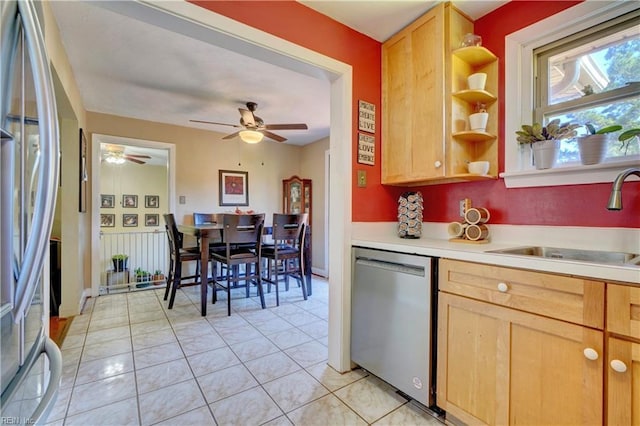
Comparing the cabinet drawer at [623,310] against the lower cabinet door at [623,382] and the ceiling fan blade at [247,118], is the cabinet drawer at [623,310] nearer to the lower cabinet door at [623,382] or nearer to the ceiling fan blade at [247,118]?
the lower cabinet door at [623,382]

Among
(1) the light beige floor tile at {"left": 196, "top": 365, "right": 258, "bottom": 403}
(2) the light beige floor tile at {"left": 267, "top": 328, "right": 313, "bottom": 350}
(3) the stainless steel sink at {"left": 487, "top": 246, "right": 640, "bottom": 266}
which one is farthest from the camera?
(2) the light beige floor tile at {"left": 267, "top": 328, "right": 313, "bottom": 350}

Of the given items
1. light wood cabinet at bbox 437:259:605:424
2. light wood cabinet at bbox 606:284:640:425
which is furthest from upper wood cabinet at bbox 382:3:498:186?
light wood cabinet at bbox 606:284:640:425

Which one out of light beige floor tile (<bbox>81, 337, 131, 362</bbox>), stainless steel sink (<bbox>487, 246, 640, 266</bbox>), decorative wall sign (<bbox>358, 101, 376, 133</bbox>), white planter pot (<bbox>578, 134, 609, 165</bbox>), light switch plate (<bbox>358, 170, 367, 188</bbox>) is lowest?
light beige floor tile (<bbox>81, 337, 131, 362</bbox>)

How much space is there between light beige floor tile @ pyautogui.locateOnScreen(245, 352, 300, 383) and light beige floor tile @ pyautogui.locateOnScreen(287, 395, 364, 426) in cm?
36

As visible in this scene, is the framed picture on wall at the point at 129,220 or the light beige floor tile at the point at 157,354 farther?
the framed picture on wall at the point at 129,220

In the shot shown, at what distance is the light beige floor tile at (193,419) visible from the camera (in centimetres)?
144

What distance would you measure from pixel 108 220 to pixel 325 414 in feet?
23.0

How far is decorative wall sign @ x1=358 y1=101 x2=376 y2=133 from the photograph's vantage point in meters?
2.04

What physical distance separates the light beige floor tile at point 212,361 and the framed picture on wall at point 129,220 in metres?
5.92

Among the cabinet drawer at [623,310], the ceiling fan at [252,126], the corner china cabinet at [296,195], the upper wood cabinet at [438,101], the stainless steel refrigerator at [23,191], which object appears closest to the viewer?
the stainless steel refrigerator at [23,191]

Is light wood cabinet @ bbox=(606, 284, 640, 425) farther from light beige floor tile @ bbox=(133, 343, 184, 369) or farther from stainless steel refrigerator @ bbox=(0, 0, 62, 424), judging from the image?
light beige floor tile @ bbox=(133, 343, 184, 369)

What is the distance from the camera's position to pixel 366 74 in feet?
6.84

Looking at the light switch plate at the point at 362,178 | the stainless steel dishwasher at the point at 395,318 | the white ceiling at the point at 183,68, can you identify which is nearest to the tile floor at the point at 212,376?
the stainless steel dishwasher at the point at 395,318

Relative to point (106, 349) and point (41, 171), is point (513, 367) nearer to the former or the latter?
point (41, 171)
